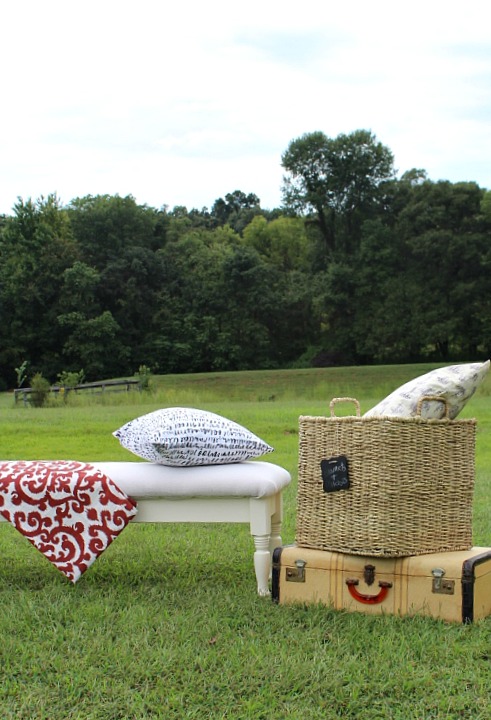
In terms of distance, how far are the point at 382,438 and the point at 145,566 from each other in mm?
1648

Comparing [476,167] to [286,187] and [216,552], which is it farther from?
[216,552]

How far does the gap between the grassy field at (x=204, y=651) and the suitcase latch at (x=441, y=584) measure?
0.41ft

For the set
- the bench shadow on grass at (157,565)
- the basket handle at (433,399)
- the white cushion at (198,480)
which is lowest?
the bench shadow on grass at (157,565)

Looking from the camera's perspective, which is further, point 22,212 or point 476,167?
point 22,212

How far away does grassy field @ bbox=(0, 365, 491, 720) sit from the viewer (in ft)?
9.05

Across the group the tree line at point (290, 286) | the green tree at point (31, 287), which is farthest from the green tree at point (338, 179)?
the green tree at point (31, 287)

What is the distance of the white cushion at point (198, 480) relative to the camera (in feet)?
13.2

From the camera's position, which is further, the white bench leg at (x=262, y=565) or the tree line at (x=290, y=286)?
the tree line at (x=290, y=286)

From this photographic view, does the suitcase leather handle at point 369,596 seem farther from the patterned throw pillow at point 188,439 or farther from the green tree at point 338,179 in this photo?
the green tree at point 338,179

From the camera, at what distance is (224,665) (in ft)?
9.98

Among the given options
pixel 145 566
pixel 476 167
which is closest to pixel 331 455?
pixel 145 566

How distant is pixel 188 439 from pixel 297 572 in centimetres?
78

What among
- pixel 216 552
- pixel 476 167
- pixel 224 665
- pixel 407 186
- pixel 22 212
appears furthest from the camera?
pixel 22 212

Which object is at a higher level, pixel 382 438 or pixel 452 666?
pixel 382 438
